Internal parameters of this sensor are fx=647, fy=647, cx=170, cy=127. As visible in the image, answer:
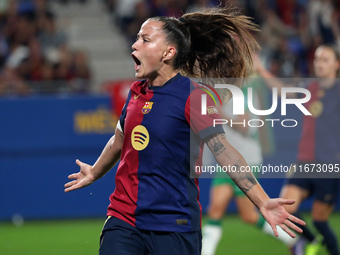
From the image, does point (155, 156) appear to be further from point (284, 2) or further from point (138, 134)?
point (284, 2)

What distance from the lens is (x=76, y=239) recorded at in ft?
30.4

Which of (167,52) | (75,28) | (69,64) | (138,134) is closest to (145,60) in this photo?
(167,52)

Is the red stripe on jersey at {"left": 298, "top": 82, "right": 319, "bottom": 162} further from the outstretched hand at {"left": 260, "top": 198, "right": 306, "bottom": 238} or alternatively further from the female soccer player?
the outstretched hand at {"left": 260, "top": 198, "right": 306, "bottom": 238}

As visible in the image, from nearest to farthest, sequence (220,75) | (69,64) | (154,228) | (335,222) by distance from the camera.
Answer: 1. (154,228)
2. (220,75)
3. (335,222)
4. (69,64)

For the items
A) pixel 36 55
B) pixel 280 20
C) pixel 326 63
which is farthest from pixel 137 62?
pixel 280 20

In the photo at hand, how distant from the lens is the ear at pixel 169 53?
13.6ft

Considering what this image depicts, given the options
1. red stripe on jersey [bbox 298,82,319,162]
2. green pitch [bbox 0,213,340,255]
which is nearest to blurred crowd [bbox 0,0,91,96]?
green pitch [bbox 0,213,340,255]

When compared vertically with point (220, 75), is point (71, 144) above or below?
below

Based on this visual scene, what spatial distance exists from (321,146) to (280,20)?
25.3 feet

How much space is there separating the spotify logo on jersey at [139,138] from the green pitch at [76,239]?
4.43 m

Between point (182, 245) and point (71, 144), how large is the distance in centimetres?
724

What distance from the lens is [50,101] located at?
10.9 m

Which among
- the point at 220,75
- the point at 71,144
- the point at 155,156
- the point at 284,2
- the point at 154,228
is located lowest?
the point at 71,144

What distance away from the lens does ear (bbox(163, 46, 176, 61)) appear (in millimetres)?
4141
